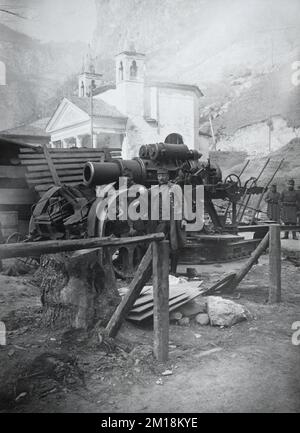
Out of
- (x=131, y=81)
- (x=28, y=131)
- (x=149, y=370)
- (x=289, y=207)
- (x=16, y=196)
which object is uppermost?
(x=131, y=81)

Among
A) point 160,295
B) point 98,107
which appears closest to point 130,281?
point 160,295

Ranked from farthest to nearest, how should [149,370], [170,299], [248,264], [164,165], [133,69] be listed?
[133,69], [164,165], [248,264], [170,299], [149,370]

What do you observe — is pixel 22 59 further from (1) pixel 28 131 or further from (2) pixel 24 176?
(1) pixel 28 131

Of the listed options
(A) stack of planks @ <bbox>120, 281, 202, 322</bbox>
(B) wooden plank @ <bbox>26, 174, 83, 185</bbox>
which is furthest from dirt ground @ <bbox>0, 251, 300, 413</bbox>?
(B) wooden plank @ <bbox>26, 174, 83, 185</bbox>

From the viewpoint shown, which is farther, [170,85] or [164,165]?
[170,85]

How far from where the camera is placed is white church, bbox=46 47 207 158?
29688mm

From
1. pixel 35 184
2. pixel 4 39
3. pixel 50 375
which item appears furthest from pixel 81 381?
pixel 35 184

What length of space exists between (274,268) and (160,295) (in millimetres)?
2646

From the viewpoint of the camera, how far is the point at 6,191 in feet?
30.6

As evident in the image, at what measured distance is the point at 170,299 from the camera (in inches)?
201

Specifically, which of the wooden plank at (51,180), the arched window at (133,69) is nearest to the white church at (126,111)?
the arched window at (133,69)

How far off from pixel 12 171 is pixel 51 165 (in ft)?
2.97

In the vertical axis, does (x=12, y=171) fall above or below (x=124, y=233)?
above

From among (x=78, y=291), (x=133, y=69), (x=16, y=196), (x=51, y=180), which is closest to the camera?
(x=78, y=291)
